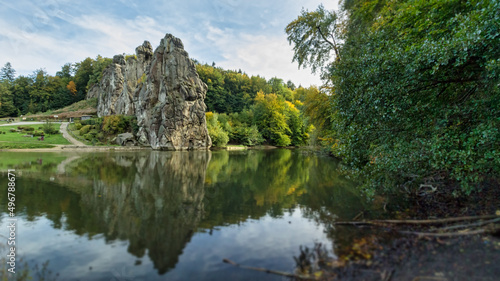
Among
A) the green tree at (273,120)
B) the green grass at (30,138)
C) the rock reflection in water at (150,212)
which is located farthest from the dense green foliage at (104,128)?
the rock reflection in water at (150,212)

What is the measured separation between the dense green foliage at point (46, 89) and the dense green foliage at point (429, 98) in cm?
8612

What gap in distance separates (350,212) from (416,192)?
3.00m

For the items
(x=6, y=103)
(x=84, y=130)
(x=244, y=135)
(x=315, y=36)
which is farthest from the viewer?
(x=6, y=103)

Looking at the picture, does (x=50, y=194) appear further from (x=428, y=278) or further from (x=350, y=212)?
(x=428, y=278)

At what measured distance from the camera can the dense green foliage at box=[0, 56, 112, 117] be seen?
7362 cm

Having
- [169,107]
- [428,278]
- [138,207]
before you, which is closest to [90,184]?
[138,207]

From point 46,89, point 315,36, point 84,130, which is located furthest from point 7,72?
point 315,36

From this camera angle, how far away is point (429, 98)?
711cm

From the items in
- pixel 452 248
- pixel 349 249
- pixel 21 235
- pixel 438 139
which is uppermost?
pixel 438 139

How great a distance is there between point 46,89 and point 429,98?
10535cm

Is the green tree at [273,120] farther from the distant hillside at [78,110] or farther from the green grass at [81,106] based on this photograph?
the green grass at [81,106]

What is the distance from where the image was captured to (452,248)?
4551 mm

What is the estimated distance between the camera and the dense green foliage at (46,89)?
7362 cm

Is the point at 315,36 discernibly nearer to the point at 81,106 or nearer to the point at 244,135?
the point at 244,135
